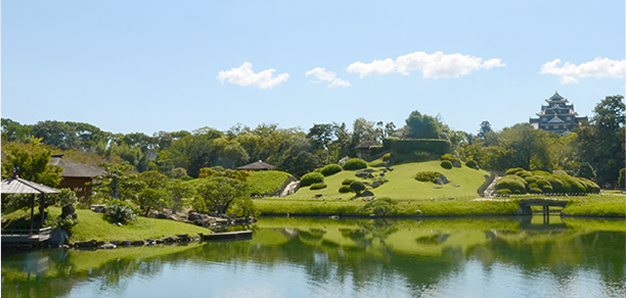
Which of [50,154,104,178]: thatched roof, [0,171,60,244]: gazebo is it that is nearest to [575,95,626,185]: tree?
[50,154,104,178]: thatched roof

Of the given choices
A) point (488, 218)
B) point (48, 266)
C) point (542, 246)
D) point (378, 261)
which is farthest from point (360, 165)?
point (48, 266)

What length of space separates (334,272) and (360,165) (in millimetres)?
49107

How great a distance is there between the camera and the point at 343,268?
79.8 feet

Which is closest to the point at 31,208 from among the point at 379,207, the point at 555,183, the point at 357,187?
the point at 379,207

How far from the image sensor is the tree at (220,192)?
44.1m

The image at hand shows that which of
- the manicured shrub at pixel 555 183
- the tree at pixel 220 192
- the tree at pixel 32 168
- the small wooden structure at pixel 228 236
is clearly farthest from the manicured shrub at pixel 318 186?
the tree at pixel 32 168

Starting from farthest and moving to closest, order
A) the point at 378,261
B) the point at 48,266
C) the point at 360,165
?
1. the point at 360,165
2. the point at 378,261
3. the point at 48,266

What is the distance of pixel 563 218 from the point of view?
48812 millimetres

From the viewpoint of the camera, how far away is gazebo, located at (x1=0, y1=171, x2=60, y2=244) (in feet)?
84.9

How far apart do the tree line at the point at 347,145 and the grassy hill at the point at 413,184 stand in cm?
909

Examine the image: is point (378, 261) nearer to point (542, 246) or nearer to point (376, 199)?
point (542, 246)

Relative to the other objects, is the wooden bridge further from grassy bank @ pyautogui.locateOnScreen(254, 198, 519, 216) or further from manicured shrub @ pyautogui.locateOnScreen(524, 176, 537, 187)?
manicured shrub @ pyautogui.locateOnScreen(524, 176, 537, 187)

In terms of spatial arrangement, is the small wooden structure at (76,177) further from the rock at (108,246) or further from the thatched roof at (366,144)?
the thatched roof at (366,144)

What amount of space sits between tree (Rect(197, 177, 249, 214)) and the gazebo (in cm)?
1748
